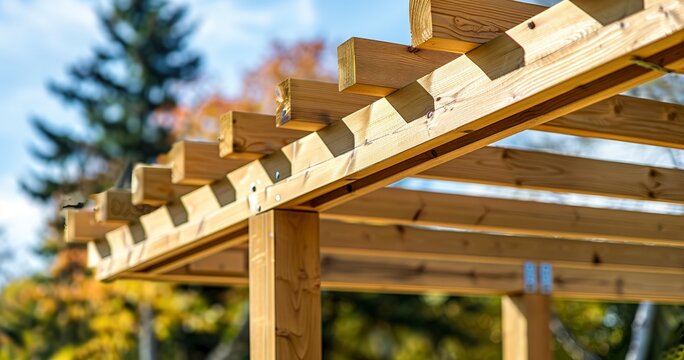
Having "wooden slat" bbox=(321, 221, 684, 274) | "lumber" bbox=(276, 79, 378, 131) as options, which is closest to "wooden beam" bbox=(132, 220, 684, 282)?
"wooden slat" bbox=(321, 221, 684, 274)

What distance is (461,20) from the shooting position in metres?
2.46

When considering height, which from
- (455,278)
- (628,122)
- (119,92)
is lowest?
(628,122)

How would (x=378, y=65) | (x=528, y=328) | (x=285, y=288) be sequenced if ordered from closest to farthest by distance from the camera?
(x=378, y=65), (x=285, y=288), (x=528, y=328)

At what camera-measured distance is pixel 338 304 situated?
1558cm

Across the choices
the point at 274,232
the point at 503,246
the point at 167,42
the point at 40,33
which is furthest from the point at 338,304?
the point at 40,33

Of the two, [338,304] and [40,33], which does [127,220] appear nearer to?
[338,304]

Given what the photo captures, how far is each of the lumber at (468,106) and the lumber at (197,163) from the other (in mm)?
164

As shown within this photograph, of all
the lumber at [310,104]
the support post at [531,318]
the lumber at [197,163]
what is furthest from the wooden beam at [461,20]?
the support post at [531,318]

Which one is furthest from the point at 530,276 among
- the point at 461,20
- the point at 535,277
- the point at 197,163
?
the point at 461,20

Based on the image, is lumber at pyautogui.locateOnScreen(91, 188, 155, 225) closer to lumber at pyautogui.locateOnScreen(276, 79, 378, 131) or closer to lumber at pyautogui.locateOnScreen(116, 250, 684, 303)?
lumber at pyautogui.locateOnScreen(116, 250, 684, 303)

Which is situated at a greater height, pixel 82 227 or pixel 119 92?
pixel 119 92

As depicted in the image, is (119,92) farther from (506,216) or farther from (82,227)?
(506,216)

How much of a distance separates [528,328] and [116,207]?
3149mm

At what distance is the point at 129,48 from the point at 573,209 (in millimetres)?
17014
